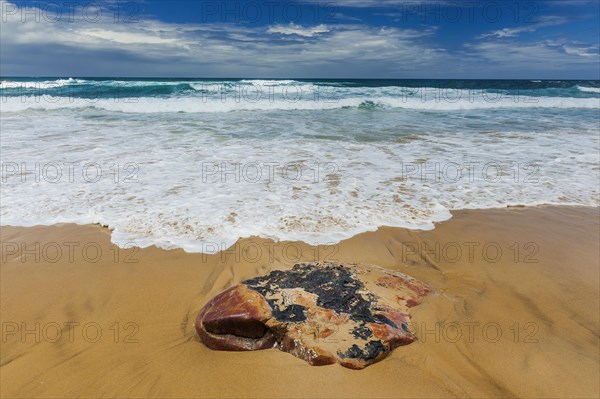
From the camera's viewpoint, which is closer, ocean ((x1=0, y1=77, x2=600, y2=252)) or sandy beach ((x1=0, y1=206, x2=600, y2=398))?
sandy beach ((x1=0, y1=206, x2=600, y2=398))

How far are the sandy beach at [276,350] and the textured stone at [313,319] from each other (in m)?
0.08

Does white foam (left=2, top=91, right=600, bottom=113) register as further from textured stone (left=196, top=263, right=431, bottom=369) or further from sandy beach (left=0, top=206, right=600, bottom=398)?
Result: textured stone (left=196, top=263, right=431, bottom=369)

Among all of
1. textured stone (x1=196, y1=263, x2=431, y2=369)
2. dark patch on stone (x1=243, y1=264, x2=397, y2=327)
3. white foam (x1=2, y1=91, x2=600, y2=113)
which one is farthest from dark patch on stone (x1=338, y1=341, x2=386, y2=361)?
white foam (x1=2, y1=91, x2=600, y2=113)

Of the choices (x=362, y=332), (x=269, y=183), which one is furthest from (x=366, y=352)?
(x=269, y=183)

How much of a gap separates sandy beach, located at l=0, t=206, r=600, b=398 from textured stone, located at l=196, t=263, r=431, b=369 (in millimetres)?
81

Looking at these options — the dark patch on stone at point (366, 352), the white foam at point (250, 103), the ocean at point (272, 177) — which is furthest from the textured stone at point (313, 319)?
the white foam at point (250, 103)

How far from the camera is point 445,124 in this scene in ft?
45.3

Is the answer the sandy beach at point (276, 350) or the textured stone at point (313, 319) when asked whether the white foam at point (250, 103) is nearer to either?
the sandy beach at point (276, 350)

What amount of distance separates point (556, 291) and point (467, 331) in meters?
1.19

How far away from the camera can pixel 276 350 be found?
93.7 inches

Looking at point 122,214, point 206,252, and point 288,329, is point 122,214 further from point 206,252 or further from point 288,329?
point 288,329

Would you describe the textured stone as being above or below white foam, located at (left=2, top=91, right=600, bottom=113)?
below

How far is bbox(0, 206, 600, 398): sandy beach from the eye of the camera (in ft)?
7.11

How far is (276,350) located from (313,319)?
0.32m
